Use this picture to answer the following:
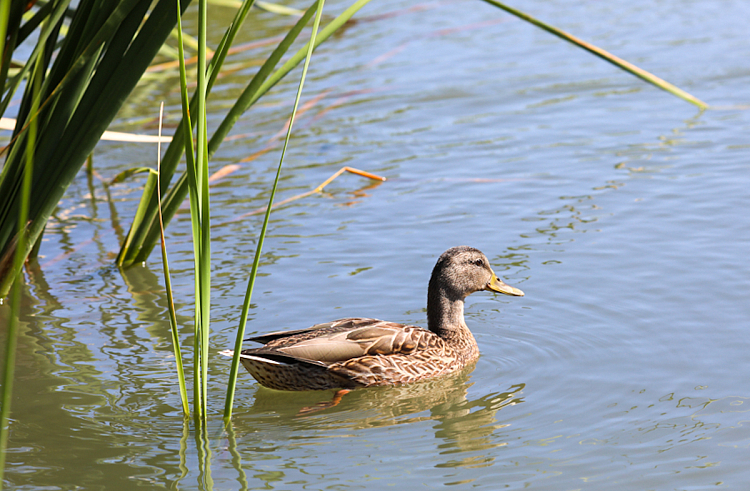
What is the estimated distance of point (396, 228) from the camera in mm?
8312

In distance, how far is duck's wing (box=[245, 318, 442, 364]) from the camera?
18.6ft

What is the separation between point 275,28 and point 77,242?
832 cm

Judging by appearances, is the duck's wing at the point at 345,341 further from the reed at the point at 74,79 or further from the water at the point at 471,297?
the reed at the point at 74,79

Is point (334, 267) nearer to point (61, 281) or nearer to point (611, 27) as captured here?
point (61, 281)

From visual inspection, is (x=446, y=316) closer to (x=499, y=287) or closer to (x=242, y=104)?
(x=499, y=287)

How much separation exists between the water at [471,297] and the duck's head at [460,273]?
0.40 metres

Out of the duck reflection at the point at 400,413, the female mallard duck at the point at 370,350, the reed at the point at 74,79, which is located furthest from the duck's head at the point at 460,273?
the reed at the point at 74,79

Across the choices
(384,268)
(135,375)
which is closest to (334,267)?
(384,268)

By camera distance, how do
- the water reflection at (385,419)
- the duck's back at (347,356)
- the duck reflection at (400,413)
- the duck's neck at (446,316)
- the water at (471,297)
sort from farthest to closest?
the duck's neck at (446,316), the duck's back at (347,356), the duck reflection at (400,413), the water reflection at (385,419), the water at (471,297)

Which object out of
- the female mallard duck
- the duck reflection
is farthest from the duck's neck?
the duck reflection

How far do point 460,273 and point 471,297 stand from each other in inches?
43.7

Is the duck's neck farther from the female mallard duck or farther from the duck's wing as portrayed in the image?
the duck's wing

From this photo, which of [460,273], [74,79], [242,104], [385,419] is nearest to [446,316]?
[460,273]

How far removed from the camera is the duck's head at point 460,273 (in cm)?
637
